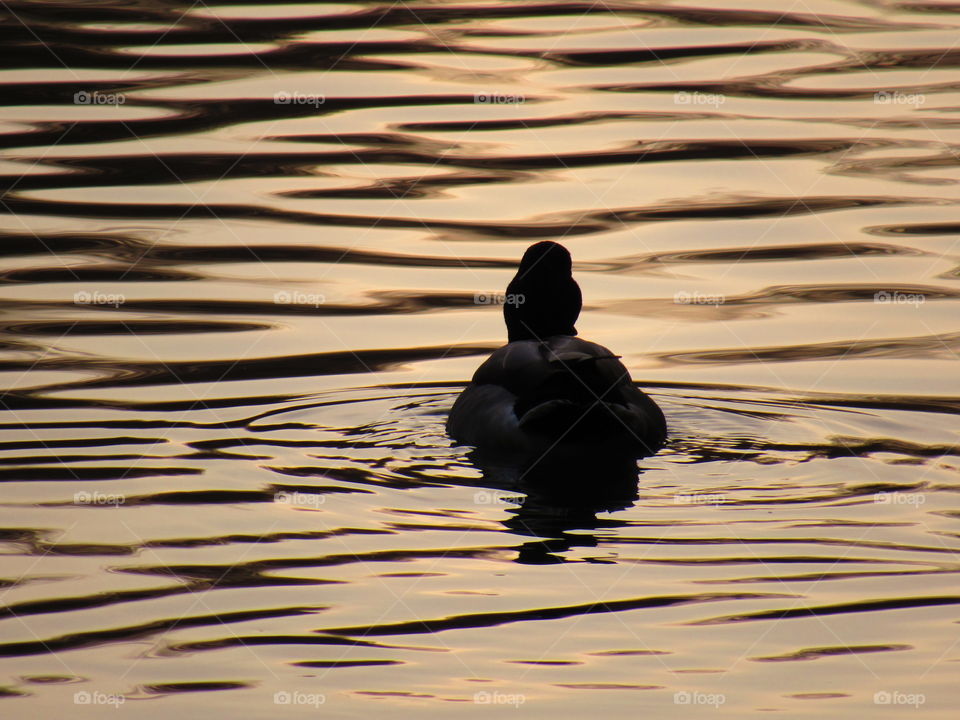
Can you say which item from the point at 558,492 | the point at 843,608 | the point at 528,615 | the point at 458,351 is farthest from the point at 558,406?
the point at 458,351

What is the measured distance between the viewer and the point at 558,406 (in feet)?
31.6

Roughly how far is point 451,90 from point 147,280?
21.3 ft

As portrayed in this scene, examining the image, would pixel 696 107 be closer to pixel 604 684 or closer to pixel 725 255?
pixel 725 255

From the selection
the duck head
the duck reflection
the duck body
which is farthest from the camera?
the duck head

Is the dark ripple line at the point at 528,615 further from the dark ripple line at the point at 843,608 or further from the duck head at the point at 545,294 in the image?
the duck head at the point at 545,294

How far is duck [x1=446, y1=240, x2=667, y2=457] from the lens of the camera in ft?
31.6

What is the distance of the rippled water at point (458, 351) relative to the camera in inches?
274

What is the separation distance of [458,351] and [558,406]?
9.09ft

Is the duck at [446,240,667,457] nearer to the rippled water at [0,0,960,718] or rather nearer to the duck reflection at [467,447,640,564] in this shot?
the duck reflection at [467,447,640,564]

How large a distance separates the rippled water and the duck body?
0.22 meters

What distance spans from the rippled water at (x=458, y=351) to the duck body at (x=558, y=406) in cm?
22

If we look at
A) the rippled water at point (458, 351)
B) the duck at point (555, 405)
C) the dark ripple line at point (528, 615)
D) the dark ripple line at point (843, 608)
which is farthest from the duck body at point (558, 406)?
the dark ripple line at point (843, 608)

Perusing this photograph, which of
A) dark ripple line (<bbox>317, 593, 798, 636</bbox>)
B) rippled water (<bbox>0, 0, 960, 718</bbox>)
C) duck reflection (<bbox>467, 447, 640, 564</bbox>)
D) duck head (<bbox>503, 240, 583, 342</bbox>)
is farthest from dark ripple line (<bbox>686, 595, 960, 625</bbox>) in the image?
duck head (<bbox>503, 240, 583, 342</bbox>)

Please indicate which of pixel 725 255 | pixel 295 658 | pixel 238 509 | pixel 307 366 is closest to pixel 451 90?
pixel 725 255
